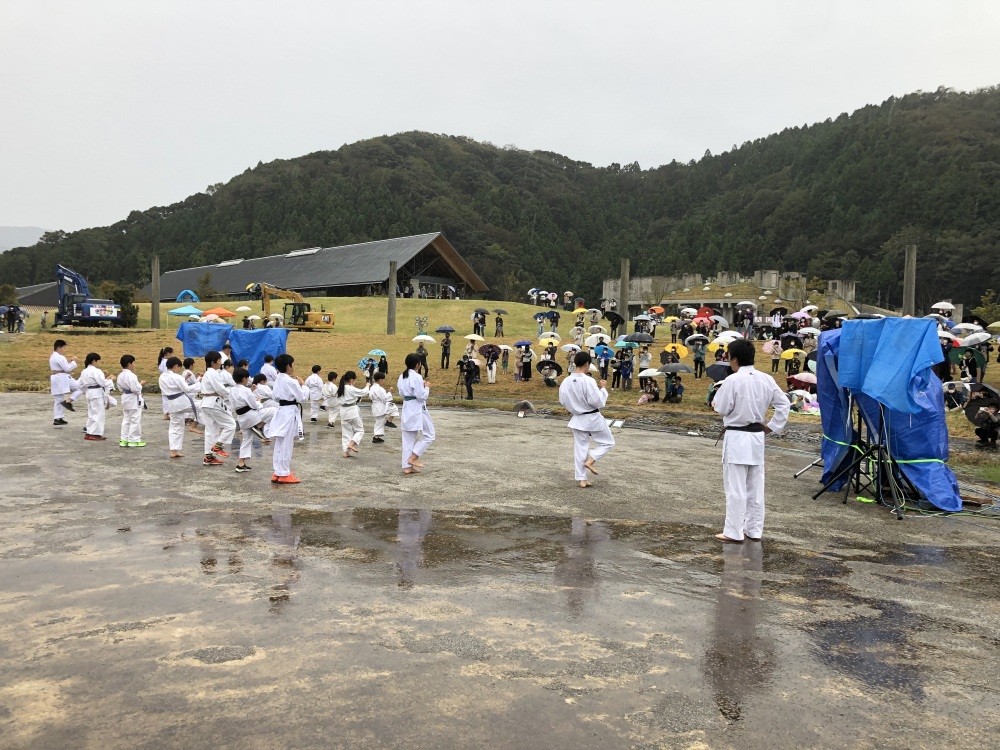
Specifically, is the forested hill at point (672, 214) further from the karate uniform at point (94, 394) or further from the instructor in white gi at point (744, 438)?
the instructor in white gi at point (744, 438)

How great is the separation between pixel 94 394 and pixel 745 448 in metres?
9.75

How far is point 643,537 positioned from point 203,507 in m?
4.31

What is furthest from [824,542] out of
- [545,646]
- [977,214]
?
[977,214]

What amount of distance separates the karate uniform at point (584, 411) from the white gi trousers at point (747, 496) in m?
2.26

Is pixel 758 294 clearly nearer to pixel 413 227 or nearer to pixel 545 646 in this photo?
pixel 413 227

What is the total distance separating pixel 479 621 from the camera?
4371mm

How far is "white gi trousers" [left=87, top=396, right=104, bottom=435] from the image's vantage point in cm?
1135

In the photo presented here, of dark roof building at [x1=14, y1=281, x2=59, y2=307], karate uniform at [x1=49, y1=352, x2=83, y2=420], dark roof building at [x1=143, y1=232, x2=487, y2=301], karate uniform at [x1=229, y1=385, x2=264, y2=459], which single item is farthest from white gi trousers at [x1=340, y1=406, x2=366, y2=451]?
dark roof building at [x1=14, y1=281, x2=59, y2=307]

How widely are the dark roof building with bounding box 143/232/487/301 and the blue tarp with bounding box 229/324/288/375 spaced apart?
27.5 metres

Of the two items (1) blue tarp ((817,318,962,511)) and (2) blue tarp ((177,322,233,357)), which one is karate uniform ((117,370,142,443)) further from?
(2) blue tarp ((177,322,233,357))

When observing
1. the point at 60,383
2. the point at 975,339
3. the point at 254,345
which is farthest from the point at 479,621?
the point at 975,339

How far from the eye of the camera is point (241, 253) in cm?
7275

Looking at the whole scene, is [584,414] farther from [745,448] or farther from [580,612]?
[580,612]

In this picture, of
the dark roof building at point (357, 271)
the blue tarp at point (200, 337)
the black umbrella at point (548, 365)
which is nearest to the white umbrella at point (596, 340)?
the black umbrella at point (548, 365)
